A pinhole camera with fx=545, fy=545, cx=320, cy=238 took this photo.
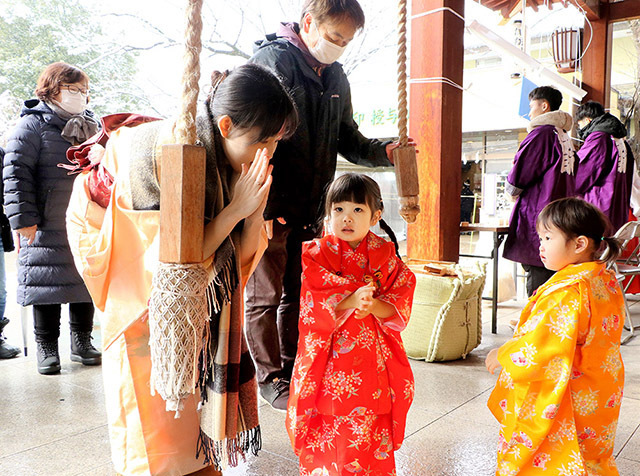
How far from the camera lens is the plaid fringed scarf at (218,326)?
4.15 feet

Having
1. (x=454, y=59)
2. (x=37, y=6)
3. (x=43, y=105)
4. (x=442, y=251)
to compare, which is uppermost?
(x=37, y=6)

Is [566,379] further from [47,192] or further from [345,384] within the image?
[47,192]

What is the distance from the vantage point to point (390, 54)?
607 cm

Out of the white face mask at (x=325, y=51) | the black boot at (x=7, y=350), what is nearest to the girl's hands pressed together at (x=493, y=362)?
the white face mask at (x=325, y=51)

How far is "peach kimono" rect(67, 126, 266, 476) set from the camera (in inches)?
52.5

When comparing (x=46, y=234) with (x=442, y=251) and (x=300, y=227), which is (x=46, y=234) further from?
(x=442, y=251)

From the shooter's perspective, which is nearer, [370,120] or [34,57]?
[34,57]

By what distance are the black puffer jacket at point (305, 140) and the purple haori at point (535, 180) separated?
4.64 ft

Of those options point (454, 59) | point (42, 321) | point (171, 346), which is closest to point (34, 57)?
point (42, 321)

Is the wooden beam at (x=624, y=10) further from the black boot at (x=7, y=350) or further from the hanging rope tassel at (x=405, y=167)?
the black boot at (x=7, y=350)

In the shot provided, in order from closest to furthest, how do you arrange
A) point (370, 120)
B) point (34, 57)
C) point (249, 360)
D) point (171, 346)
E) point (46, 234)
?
point (171, 346)
point (249, 360)
point (46, 234)
point (34, 57)
point (370, 120)

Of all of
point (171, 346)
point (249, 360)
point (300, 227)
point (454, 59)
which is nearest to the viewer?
point (171, 346)

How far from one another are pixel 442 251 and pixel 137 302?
2.20 meters

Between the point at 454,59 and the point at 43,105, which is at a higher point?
the point at 454,59
